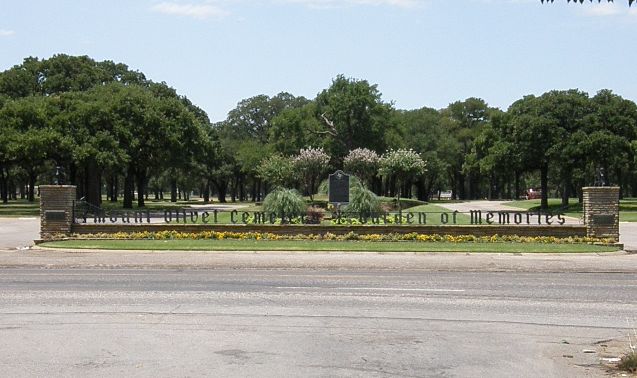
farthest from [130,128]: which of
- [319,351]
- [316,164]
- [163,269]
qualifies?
[319,351]

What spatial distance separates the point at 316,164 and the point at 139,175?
23.5 meters

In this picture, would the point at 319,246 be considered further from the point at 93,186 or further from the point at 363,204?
the point at 93,186

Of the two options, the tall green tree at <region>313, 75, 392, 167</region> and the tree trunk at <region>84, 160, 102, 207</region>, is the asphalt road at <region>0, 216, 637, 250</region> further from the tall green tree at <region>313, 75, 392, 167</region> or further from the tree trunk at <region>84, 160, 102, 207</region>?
the tall green tree at <region>313, 75, 392, 167</region>

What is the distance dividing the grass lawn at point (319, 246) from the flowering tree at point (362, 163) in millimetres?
32823

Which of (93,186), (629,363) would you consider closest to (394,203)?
(93,186)

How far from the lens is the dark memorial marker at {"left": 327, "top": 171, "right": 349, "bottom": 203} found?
31781 millimetres

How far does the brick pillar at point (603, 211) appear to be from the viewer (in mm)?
26984

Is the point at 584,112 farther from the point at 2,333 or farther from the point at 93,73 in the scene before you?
the point at 2,333

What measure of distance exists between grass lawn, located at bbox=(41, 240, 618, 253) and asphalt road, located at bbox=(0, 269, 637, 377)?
7.44 m

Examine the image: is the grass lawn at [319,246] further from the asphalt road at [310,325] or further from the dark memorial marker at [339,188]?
the asphalt road at [310,325]

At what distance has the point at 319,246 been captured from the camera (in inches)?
1036

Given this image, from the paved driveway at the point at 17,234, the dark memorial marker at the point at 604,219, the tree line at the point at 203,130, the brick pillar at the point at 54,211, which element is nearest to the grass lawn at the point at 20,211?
the tree line at the point at 203,130

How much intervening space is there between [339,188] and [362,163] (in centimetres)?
2887

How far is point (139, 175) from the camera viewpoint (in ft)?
247
